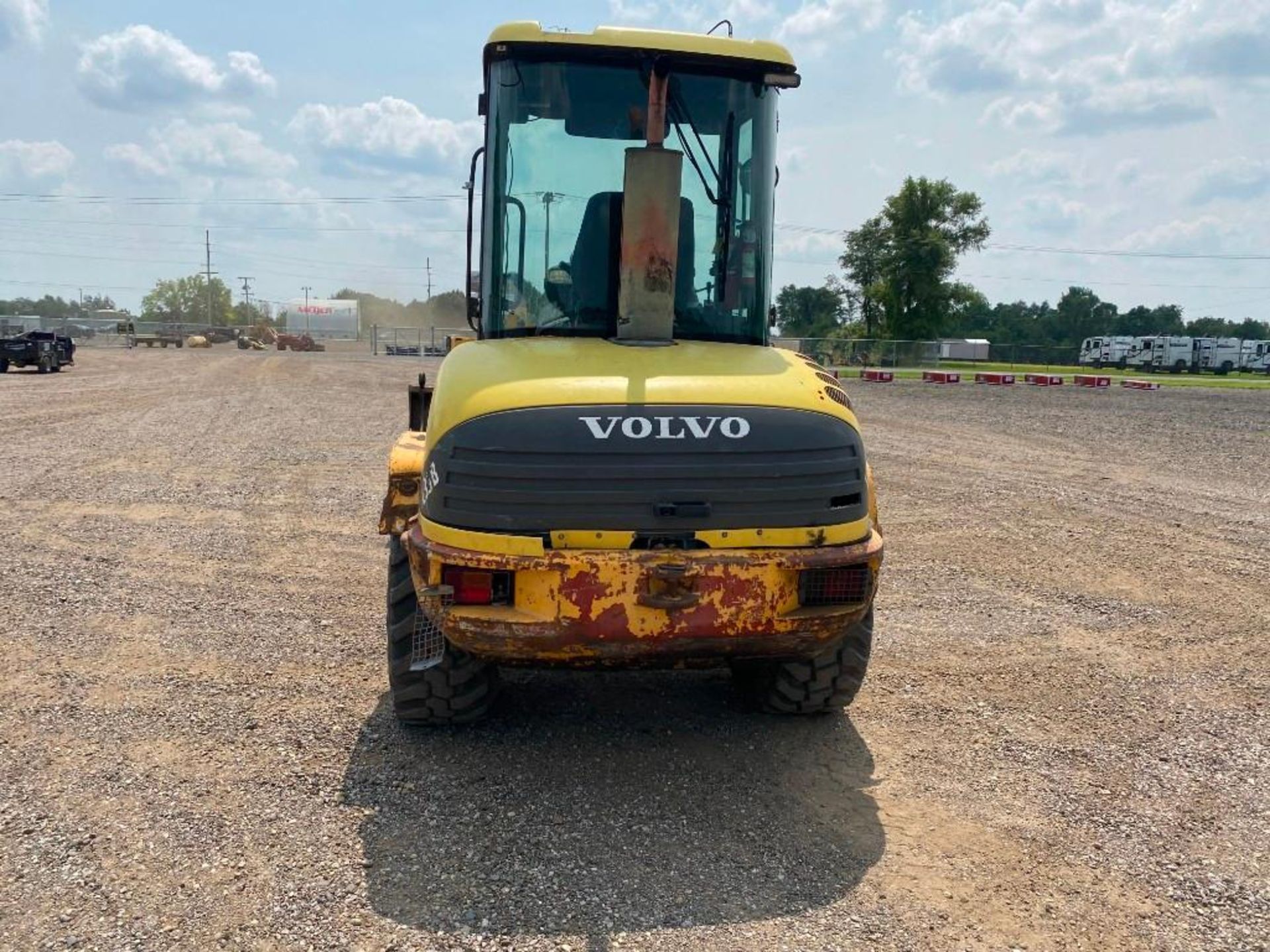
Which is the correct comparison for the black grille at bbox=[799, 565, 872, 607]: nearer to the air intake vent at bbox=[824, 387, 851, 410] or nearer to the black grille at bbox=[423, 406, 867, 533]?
the black grille at bbox=[423, 406, 867, 533]

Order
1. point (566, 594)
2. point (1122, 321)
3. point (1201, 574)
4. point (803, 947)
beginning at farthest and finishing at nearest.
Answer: point (1122, 321)
point (1201, 574)
point (566, 594)
point (803, 947)

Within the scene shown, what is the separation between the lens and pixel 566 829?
3660mm

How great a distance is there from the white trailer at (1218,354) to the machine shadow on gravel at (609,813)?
203 ft

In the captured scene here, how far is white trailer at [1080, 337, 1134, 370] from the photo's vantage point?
62.2 metres

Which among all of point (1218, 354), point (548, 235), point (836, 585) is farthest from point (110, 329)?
point (836, 585)

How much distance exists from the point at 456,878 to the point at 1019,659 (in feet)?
12.0

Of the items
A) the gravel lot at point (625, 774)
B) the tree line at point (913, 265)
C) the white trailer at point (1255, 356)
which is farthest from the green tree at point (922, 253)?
the gravel lot at point (625, 774)

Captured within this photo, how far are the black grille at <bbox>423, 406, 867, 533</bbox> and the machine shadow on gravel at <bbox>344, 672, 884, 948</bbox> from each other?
1109 millimetres

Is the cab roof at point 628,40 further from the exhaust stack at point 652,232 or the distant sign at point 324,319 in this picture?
the distant sign at point 324,319

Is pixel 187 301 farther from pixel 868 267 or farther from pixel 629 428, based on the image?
pixel 629 428

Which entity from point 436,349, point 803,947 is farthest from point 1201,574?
point 436,349

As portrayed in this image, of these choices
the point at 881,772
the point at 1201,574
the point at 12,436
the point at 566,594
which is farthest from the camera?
the point at 12,436

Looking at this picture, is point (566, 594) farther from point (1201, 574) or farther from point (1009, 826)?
point (1201, 574)

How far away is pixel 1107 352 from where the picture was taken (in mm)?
63562
